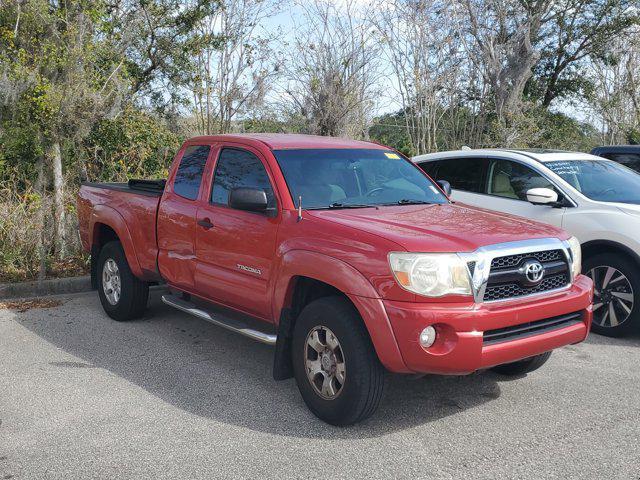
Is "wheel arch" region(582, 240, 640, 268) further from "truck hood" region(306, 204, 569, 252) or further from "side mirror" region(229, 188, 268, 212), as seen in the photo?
"side mirror" region(229, 188, 268, 212)

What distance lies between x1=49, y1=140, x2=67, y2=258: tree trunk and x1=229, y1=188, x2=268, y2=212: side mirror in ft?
17.4

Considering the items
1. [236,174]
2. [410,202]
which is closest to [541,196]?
[410,202]

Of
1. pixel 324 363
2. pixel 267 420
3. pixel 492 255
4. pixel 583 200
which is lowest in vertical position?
pixel 267 420

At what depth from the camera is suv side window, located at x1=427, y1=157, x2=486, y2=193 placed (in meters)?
7.58

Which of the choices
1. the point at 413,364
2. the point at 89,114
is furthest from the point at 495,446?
the point at 89,114

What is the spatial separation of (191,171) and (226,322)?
1.54 metres

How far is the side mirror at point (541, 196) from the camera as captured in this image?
6.42m

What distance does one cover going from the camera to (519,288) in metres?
4.05

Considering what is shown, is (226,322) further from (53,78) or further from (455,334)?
(53,78)

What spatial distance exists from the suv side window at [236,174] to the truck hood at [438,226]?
0.71 meters

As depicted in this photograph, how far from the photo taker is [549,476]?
11.4 feet

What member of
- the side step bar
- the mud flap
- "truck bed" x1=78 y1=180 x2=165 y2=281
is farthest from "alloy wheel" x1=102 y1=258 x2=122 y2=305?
the mud flap

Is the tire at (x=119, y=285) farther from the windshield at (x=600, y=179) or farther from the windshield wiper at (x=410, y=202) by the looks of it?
the windshield at (x=600, y=179)

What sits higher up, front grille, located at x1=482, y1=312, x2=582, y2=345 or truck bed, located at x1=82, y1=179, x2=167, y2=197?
truck bed, located at x1=82, y1=179, x2=167, y2=197
